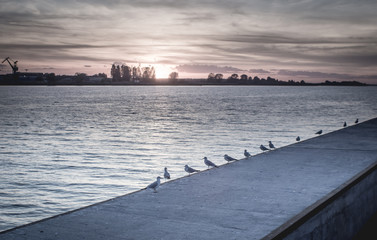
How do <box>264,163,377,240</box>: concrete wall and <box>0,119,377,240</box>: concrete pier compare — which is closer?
<box>264,163,377,240</box>: concrete wall

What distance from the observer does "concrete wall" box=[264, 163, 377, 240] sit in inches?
231

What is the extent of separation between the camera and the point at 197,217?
666cm

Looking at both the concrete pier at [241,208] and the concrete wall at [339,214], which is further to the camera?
the concrete pier at [241,208]

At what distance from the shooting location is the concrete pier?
599 cm

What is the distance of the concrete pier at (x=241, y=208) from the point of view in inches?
236

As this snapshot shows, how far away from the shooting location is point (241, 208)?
715 cm

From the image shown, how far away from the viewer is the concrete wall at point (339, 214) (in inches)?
231

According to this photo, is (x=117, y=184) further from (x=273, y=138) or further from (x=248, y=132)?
(x=248, y=132)

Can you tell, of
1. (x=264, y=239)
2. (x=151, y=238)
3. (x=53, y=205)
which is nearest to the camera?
(x=264, y=239)

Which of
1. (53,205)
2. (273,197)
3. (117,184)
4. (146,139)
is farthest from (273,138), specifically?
(273,197)

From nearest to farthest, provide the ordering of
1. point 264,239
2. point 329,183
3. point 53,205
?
point 264,239, point 329,183, point 53,205

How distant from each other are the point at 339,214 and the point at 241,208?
74.9 inches

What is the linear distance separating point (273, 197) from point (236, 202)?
87cm

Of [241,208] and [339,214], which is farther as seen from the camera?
[339,214]
